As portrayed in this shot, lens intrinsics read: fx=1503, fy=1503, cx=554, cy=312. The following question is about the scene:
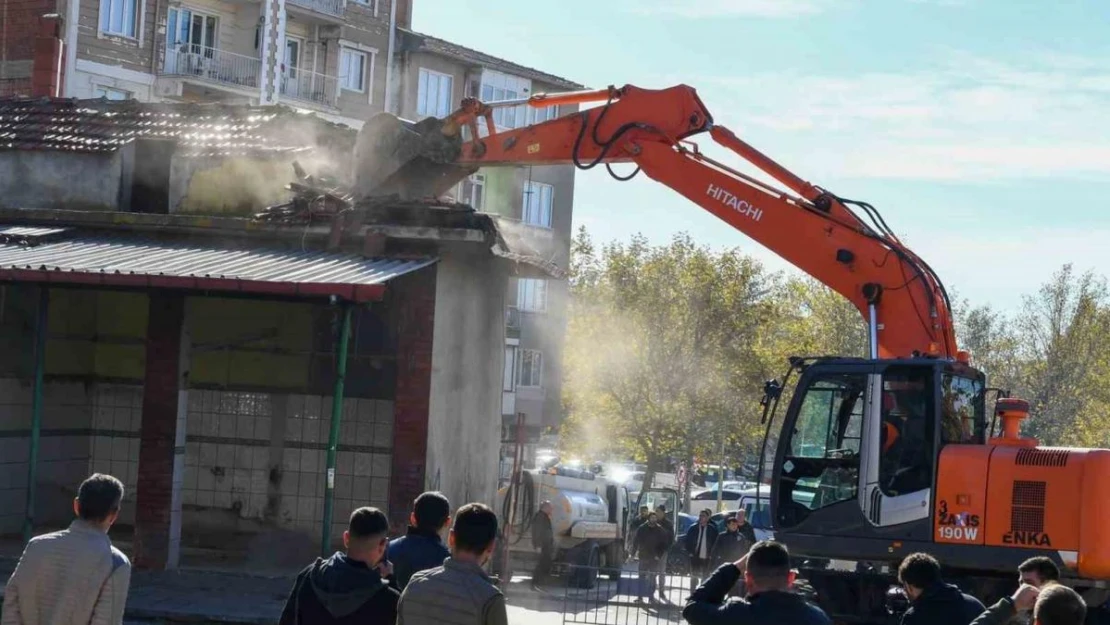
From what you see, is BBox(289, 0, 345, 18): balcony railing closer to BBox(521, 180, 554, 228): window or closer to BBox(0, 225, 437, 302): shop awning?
BBox(521, 180, 554, 228): window

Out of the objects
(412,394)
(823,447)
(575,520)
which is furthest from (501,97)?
(823,447)

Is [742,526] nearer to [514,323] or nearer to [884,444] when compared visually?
[884,444]

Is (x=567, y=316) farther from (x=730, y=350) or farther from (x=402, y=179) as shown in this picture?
(x=402, y=179)

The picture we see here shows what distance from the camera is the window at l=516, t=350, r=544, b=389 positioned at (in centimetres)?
5656

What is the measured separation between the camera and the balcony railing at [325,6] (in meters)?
46.8

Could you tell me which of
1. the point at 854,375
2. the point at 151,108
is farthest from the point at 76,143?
the point at 854,375

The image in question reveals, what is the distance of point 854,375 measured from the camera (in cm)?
1343

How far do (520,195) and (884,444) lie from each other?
4113 cm

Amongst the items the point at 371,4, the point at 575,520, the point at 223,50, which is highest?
the point at 371,4

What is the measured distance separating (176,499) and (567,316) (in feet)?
121

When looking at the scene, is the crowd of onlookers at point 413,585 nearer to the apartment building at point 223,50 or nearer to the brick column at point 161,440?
the brick column at point 161,440

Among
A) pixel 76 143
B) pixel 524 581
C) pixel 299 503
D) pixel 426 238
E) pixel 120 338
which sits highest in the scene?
pixel 76 143

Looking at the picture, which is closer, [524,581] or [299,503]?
[299,503]

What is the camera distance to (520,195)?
53.9 metres
